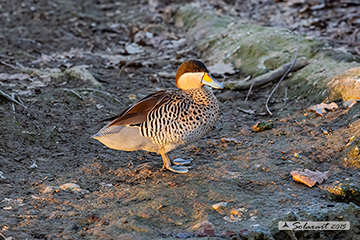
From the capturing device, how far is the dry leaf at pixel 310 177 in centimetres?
319

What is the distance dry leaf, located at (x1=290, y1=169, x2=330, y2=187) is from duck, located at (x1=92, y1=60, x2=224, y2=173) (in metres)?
0.87

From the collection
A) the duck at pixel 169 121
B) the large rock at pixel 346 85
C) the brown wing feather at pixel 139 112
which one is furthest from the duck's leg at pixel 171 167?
the large rock at pixel 346 85

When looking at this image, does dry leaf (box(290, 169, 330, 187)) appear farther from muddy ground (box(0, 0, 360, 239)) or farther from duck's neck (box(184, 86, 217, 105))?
duck's neck (box(184, 86, 217, 105))

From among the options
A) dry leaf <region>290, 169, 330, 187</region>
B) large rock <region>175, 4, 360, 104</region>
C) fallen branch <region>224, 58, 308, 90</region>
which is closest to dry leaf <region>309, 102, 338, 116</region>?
large rock <region>175, 4, 360, 104</region>

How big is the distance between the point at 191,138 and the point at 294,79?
7.60ft

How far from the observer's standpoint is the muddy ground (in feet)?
9.24

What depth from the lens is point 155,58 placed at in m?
6.86

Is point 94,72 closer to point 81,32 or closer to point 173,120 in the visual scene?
point 81,32

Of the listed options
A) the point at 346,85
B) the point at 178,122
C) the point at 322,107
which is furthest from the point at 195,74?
the point at 346,85

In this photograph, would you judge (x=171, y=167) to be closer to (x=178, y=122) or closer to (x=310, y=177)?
(x=178, y=122)

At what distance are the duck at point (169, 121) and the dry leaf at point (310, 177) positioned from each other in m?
0.87

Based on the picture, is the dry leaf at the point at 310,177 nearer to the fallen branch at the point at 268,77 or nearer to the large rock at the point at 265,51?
the large rock at the point at 265,51

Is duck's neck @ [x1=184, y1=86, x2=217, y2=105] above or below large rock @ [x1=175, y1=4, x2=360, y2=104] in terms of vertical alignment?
above

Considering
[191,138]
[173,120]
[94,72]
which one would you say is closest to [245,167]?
[191,138]
